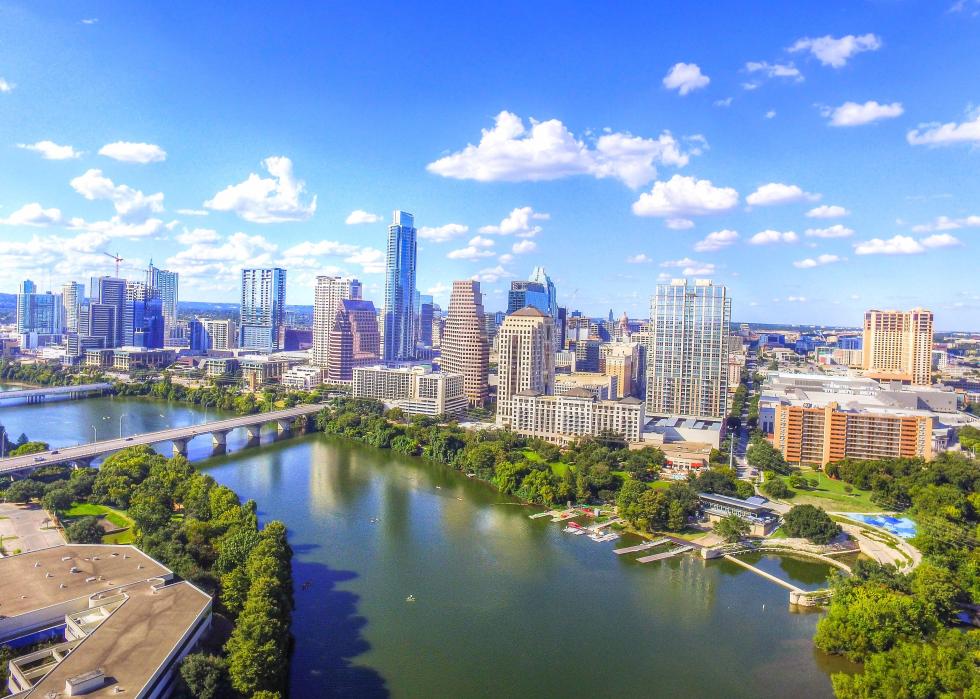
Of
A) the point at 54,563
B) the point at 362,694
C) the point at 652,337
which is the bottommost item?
the point at 362,694

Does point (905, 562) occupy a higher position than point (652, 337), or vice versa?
point (652, 337)

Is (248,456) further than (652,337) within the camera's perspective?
No

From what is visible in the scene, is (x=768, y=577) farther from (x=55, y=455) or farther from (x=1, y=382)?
(x=1, y=382)

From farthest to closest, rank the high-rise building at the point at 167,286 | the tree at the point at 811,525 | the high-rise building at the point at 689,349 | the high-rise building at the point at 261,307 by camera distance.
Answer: the high-rise building at the point at 167,286 < the high-rise building at the point at 261,307 < the high-rise building at the point at 689,349 < the tree at the point at 811,525

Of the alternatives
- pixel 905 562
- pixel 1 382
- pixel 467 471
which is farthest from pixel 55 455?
pixel 1 382

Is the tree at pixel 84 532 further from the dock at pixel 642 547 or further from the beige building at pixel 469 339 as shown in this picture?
the beige building at pixel 469 339

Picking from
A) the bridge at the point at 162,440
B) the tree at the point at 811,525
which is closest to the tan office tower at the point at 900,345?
the tree at the point at 811,525

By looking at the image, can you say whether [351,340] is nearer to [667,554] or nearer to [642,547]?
[642,547]
